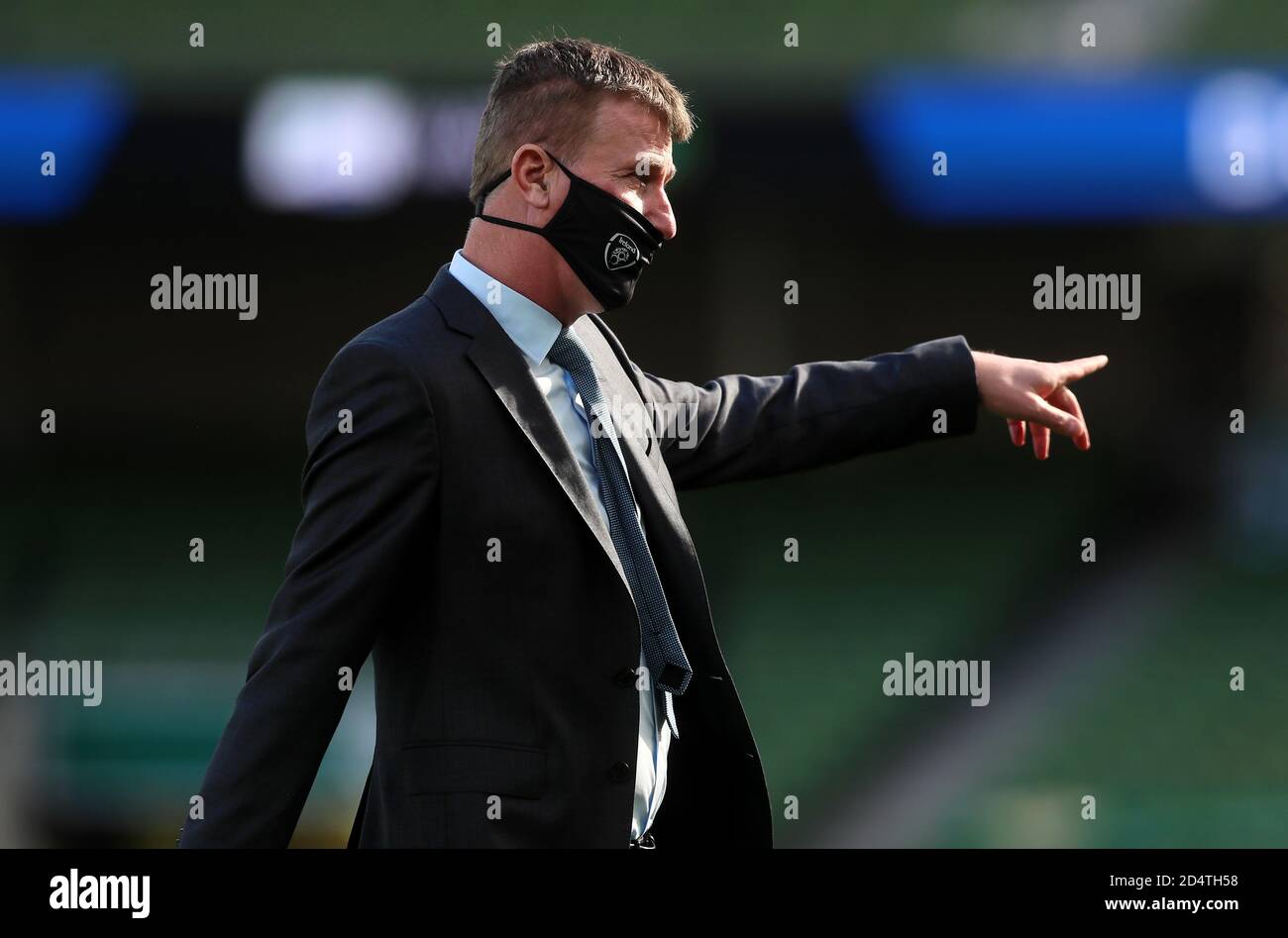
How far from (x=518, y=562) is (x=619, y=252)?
0.61m

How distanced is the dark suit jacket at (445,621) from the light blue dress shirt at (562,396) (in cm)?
4

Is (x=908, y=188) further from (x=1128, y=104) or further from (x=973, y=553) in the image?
(x=973, y=553)

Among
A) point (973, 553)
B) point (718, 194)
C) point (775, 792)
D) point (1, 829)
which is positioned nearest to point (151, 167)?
point (718, 194)

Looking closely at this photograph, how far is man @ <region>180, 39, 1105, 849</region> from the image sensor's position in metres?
2.07

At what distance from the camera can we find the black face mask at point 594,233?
94.2 inches

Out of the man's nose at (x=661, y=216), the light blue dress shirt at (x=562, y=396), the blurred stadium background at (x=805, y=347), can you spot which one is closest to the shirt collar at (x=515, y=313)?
the light blue dress shirt at (x=562, y=396)

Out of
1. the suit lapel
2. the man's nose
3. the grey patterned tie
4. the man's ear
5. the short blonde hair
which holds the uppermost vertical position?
the short blonde hair

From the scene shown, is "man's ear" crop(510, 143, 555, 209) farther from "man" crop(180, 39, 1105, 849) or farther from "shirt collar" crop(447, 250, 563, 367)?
"shirt collar" crop(447, 250, 563, 367)

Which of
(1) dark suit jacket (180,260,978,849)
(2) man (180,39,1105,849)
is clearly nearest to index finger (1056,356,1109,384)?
(2) man (180,39,1105,849)

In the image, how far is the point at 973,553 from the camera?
12.0 m

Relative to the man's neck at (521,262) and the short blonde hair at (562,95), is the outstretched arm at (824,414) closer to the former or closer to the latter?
the man's neck at (521,262)

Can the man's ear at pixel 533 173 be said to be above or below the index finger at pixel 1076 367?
above

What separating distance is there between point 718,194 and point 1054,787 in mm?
5210

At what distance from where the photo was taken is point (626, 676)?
2.22m
